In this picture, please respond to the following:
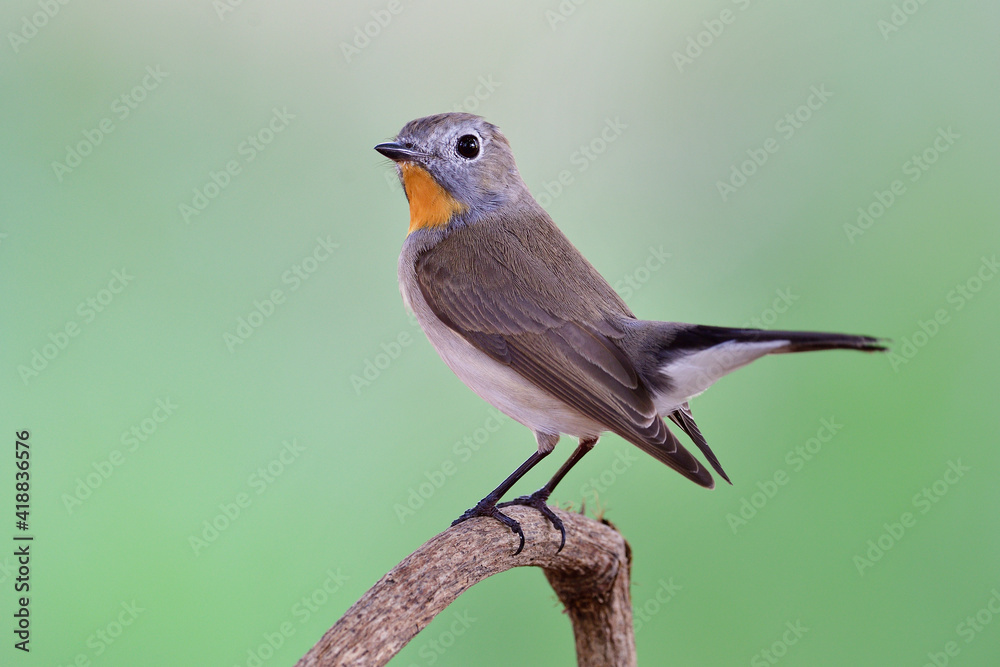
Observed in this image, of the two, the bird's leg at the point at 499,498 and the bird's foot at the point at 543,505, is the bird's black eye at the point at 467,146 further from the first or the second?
the bird's foot at the point at 543,505

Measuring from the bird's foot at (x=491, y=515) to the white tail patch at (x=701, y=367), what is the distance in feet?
1.81

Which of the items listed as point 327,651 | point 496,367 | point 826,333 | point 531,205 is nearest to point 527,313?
point 496,367

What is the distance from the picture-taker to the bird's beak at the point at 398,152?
2.88 m

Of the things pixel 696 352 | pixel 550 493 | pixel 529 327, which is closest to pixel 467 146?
pixel 529 327

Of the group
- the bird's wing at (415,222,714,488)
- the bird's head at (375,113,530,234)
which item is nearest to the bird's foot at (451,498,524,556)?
the bird's wing at (415,222,714,488)

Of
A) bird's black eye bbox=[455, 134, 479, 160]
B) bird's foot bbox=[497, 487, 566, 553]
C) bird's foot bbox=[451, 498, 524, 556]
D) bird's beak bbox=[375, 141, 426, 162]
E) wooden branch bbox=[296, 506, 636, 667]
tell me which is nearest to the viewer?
wooden branch bbox=[296, 506, 636, 667]

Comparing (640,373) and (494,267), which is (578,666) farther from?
(494,267)

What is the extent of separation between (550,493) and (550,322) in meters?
0.60

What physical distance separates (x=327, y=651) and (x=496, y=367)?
3.26ft

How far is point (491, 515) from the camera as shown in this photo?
2.74m

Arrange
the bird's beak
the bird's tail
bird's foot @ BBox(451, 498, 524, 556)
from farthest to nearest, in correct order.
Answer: the bird's beak < bird's foot @ BBox(451, 498, 524, 556) < the bird's tail

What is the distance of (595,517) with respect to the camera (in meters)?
2.99

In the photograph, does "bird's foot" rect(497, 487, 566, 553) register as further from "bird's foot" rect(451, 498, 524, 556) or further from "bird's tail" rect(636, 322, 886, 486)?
"bird's tail" rect(636, 322, 886, 486)

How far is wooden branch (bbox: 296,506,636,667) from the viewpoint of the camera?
208 centimetres
